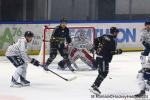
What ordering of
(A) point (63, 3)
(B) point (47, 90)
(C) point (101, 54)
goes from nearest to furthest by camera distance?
(C) point (101, 54), (B) point (47, 90), (A) point (63, 3)

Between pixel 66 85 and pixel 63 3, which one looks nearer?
pixel 66 85

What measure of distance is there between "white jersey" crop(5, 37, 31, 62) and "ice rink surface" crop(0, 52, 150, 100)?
25.5 inches

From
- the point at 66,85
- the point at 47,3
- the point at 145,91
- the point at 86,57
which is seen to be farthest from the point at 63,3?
the point at 145,91

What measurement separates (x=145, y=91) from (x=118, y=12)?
9948 mm

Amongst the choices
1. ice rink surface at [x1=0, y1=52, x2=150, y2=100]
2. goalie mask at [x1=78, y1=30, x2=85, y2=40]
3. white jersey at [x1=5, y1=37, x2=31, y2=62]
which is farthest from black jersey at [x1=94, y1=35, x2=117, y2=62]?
goalie mask at [x1=78, y1=30, x2=85, y2=40]

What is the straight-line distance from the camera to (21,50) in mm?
11461

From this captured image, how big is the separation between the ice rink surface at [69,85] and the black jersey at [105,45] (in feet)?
2.56

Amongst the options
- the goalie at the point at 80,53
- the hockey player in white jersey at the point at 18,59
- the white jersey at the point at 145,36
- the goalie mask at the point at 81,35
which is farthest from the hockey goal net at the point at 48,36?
the hockey player in white jersey at the point at 18,59

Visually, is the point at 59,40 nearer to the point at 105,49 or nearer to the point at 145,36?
the point at 145,36

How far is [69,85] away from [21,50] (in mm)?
1358

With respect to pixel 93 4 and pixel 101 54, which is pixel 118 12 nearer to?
pixel 93 4

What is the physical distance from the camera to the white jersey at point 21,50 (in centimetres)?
1144

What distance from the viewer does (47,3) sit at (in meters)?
19.9

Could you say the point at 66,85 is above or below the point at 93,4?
below
